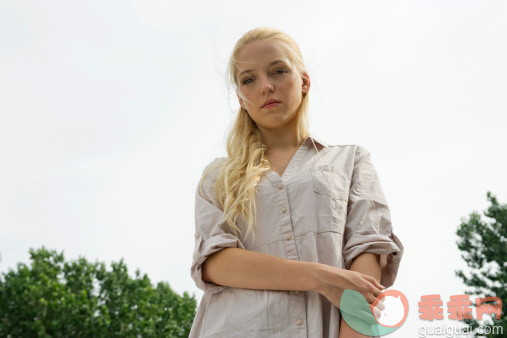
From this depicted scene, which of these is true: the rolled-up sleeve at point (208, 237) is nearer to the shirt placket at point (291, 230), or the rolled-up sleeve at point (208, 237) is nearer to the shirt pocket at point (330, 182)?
the shirt placket at point (291, 230)

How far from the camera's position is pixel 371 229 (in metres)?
2.21

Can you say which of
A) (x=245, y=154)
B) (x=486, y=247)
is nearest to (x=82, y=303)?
(x=486, y=247)

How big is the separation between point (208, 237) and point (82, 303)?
25613 millimetres

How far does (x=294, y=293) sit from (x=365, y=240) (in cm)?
34

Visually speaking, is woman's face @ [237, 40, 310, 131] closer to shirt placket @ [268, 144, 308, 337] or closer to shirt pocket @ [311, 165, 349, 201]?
shirt placket @ [268, 144, 308, 337]

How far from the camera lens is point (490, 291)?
67.2 ft

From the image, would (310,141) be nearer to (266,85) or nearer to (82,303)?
(266,85)

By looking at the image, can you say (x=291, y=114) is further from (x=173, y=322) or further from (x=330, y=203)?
(x=173, y=322)

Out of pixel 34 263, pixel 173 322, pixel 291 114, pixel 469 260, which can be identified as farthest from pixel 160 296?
pixel 291 114

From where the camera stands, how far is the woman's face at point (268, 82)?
2.47 meters

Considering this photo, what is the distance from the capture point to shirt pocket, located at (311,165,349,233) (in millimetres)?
2238

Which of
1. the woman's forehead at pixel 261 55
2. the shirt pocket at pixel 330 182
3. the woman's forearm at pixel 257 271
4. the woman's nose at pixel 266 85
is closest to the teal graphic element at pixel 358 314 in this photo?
the woman's forearm at pixel 257 271

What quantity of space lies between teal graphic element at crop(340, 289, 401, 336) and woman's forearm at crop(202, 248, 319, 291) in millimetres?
123

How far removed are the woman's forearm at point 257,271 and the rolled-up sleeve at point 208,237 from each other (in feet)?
0.10
